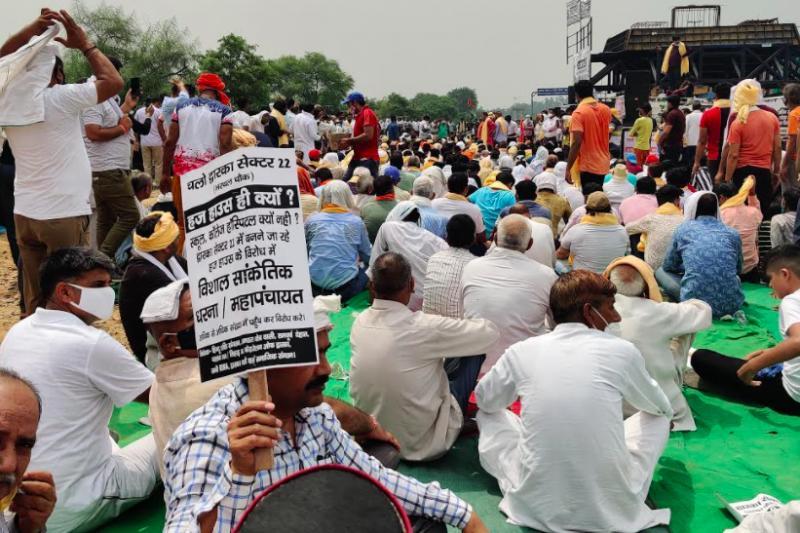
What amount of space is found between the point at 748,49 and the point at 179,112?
30324mm

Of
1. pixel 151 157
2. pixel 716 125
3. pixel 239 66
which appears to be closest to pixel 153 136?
pixel 151 157

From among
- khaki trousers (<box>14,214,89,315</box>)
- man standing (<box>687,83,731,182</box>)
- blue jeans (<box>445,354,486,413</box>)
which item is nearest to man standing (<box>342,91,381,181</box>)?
man standing (<box>687,83,731,182</box>)

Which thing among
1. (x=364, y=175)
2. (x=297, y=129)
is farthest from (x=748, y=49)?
(x=364, y=175)

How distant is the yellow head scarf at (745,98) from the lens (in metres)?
8.05

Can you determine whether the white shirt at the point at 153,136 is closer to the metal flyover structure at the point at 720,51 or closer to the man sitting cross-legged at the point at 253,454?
the man sitting cross-legged at the point at 253,454

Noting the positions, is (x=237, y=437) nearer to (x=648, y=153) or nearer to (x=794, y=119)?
(x=794, y=119)

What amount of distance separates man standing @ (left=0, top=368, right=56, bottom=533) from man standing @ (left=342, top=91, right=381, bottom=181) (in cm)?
838

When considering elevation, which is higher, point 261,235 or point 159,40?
point 159,40

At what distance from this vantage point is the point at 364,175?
354 inches

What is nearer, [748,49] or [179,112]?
[179,112]

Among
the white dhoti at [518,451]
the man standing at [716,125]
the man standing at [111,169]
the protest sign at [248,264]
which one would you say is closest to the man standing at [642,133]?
the man standing at [716,125]

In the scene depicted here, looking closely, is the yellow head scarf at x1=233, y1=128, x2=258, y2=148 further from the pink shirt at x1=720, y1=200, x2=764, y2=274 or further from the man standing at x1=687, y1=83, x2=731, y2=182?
the man standing at x1=687, y1=83, x2=731, y2=182

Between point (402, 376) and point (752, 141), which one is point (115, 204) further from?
point (752, 141)

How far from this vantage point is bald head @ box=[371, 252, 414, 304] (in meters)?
3.59
